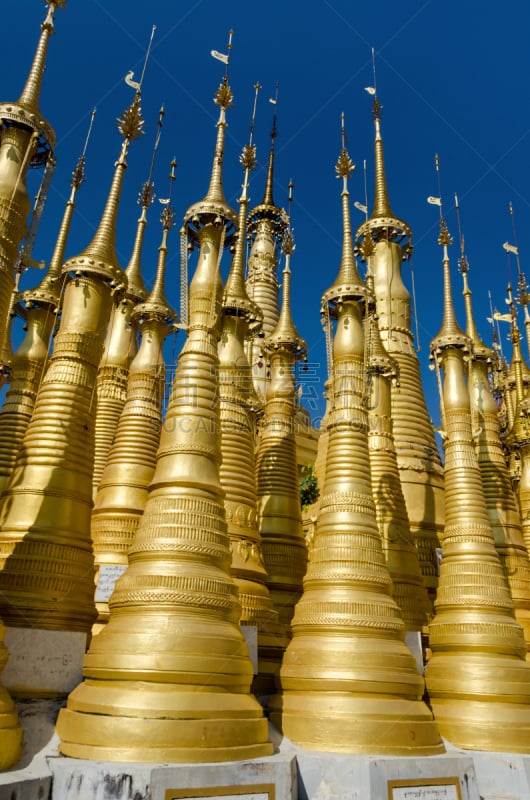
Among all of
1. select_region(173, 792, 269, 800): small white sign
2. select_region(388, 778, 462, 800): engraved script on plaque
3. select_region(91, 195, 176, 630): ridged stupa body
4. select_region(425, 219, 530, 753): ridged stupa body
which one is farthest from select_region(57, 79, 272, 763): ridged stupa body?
select_region(425, 219, 530, 753): ridged stupa body

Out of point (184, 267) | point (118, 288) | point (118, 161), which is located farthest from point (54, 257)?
point (184, 267)

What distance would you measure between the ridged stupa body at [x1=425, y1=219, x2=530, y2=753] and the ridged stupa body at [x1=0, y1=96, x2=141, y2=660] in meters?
6.16

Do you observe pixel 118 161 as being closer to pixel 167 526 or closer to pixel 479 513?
pixel 167 526

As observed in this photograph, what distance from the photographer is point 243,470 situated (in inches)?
515

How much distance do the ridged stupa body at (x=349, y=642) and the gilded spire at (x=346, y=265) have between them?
204 centimetres

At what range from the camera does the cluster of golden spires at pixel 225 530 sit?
25.7 feet

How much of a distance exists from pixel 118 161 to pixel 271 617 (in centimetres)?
974

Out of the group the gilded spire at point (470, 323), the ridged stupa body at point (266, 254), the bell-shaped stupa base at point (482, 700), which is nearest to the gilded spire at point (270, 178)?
the ridged stupa body at point (266, 254)

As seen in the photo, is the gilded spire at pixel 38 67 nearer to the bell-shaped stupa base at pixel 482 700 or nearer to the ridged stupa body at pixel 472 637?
the ridged stupa body at pixel 472 637

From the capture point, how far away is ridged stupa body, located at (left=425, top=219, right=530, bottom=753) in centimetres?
1020

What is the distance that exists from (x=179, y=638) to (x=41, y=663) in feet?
8.03

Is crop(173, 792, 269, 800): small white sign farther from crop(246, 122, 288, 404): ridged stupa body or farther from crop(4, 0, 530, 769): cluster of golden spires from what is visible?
crop(246, 122, 288, 404): ridged stupa body

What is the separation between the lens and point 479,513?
13203mm

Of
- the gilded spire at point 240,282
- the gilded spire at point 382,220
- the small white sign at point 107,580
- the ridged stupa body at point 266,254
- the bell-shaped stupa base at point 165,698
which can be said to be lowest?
the bell-shaped stupa base at point 165,698
